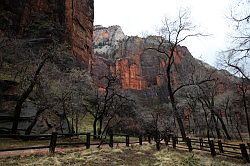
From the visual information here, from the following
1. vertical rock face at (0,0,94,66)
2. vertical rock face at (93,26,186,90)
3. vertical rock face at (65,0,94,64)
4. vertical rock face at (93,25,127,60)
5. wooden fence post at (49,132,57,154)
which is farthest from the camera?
vertical rock face at (93,25,127,60)

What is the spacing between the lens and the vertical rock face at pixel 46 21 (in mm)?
42031

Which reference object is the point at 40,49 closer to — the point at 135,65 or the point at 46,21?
the point at 46,21

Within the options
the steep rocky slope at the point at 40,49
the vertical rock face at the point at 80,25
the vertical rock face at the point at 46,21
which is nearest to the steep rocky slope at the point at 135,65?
the vertical rock face at the point at 80,25

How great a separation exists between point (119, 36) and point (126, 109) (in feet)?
343

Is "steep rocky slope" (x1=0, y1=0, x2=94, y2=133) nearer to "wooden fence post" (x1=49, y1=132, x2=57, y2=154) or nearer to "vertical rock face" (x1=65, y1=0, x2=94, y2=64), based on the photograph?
"vertical rock face" (x1=65, y1=0, x2=94, y2=64)

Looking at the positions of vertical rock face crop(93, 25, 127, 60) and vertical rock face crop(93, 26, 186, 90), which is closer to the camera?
vertical rock face crop(93, 26, 186, 90)

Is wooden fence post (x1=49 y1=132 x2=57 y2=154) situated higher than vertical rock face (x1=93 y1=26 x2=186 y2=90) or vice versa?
vertical rock face (x1=93 y1=26 x2=186 y2=90)

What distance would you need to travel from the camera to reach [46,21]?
4600 centimetres

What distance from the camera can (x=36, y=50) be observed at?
41312 millimetres

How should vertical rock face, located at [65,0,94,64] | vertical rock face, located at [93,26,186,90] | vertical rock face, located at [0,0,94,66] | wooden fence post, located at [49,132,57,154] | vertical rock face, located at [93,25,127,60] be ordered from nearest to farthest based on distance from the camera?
wooden fence post, located at [49,132,57,154]
vertical rock face, located at [0,0,94,66]
vertical rock face, located at [65,0,94,64]
vertical rock face, located at [93,26,186,90]
vertical rock face, located at [93,25,127,60]

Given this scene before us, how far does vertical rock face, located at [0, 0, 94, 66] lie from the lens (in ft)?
138

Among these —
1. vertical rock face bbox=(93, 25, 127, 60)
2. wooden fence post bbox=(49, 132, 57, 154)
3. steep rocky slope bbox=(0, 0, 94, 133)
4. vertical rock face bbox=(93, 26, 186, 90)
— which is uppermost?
vertical rock face bbox=(93, 25, 127, 60)

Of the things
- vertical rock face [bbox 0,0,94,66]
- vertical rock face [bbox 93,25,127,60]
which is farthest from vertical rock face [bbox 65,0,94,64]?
vertical rock face [bbox 93,25,127,60]

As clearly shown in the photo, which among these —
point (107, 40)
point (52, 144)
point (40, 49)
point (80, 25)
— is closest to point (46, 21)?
point (40, 49)
